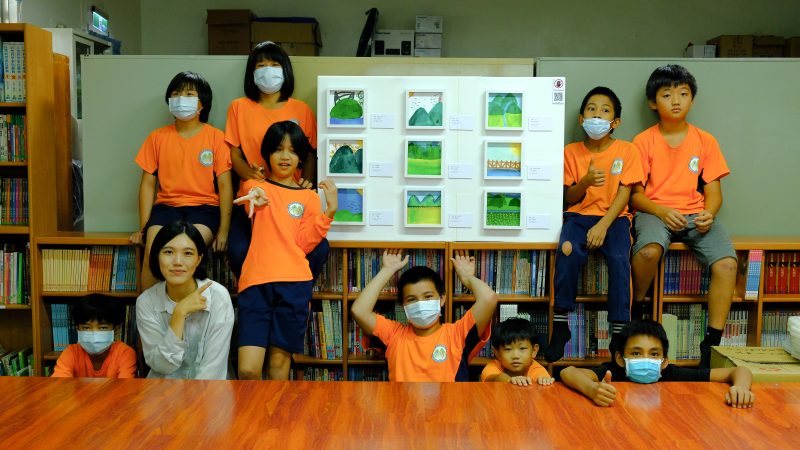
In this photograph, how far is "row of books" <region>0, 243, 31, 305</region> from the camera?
3572 mm

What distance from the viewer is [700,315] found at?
11.4 ft

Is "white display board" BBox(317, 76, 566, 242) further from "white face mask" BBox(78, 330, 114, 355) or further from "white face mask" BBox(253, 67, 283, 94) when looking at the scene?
"white face mask" BBox(78, 330, 114, 355)

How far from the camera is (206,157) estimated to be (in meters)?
3.46

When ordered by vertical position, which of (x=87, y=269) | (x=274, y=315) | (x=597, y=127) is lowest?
(x=274, y=315)

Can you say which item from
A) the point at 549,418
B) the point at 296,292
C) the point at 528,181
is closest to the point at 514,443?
the point at 549,418

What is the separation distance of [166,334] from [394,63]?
6.03 feet

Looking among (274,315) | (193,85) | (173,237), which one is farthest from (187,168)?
(274,315)

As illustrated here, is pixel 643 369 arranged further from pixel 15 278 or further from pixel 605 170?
pixel 15 278

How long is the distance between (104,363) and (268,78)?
158 centimetres

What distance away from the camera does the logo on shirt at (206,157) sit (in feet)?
11.3

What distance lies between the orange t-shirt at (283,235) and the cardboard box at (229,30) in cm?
388

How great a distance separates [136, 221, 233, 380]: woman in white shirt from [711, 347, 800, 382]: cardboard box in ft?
7.04

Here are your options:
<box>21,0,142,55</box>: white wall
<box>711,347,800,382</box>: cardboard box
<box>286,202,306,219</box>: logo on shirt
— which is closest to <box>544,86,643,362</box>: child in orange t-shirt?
<box>711,347,800,382</box>: cardboard box

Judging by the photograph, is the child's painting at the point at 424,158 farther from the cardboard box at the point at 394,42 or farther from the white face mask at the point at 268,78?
the cardboard box at the point at 394,42
